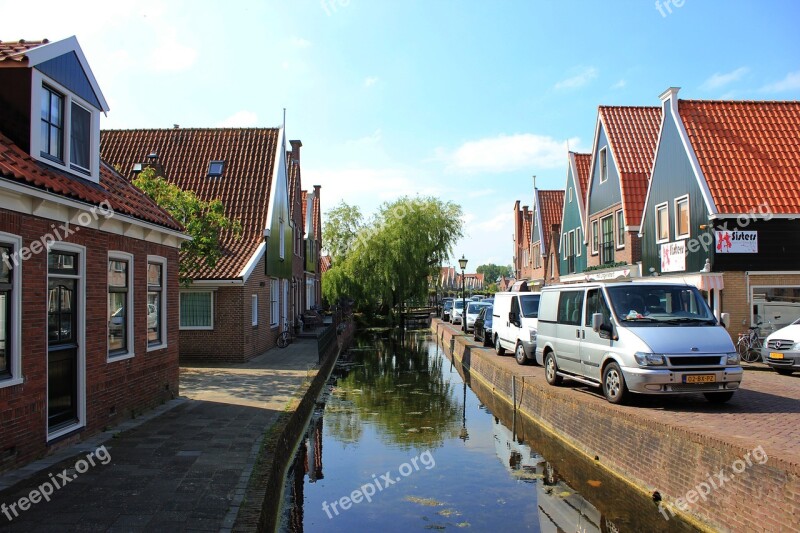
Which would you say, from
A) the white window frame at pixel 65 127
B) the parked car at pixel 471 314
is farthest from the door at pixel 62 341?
the parked car at pixel 471 314

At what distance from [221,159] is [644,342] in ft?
61.2

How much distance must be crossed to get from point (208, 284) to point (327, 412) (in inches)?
254

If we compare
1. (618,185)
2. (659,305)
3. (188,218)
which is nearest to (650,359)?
(659,305)

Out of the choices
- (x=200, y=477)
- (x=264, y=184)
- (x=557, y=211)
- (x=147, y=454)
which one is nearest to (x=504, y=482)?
(x=200, y=477)

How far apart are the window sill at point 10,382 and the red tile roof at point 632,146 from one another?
20491 millimetres

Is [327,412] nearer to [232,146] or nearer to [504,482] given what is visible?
[504,482]

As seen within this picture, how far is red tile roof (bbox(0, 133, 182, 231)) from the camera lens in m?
7.14

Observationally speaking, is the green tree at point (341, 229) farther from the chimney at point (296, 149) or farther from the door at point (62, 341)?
the door at point (62, 341)

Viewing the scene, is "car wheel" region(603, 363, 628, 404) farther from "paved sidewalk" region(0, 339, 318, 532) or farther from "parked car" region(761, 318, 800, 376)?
"parked car" region(761, 318, 800, 376)

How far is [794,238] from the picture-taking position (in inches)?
651

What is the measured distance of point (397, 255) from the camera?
1673 inches

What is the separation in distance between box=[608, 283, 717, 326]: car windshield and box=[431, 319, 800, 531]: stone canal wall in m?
1.49

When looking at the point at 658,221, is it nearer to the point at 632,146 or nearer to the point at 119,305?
Answer: the point at 632,146

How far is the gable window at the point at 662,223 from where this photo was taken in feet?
64.3
